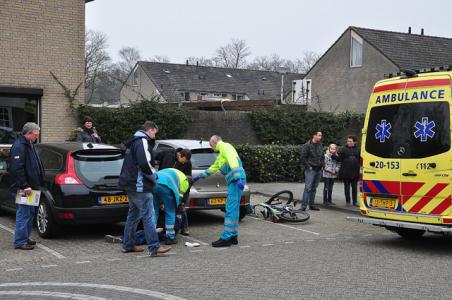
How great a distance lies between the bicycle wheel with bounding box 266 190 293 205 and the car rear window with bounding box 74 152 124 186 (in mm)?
3899

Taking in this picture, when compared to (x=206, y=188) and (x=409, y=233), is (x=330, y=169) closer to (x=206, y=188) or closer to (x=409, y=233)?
(x=409, y=233)

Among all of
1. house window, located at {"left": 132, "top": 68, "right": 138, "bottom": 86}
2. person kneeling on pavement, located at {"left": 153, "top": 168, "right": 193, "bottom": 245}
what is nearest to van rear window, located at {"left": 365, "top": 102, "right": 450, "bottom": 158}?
person kneeling on pavement, located at {"left": 153, "top": 168, "right": 193, "bottom": 245}

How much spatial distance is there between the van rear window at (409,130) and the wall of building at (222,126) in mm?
10178

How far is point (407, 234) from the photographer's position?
1016cm

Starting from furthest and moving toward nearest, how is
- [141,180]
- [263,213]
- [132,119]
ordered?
1. [132,119]
2. [263,213]
3. [141,180]

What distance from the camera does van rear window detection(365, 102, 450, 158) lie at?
8.60 m

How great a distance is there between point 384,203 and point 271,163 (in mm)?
9514

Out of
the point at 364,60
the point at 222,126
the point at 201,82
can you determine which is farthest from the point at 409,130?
the point at 201,82

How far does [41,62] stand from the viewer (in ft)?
55.2

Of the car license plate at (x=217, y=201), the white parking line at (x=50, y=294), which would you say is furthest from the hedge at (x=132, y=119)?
the white parking line at (x=50, y=294)

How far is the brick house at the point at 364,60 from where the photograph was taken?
3350 cm

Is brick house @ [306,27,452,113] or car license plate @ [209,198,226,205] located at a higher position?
brick house @ [306,27,452,113]

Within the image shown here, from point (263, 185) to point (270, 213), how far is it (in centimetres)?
598

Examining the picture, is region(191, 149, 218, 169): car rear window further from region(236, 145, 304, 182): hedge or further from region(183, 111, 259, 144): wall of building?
region(183, 111, 259, 144): wall of building
